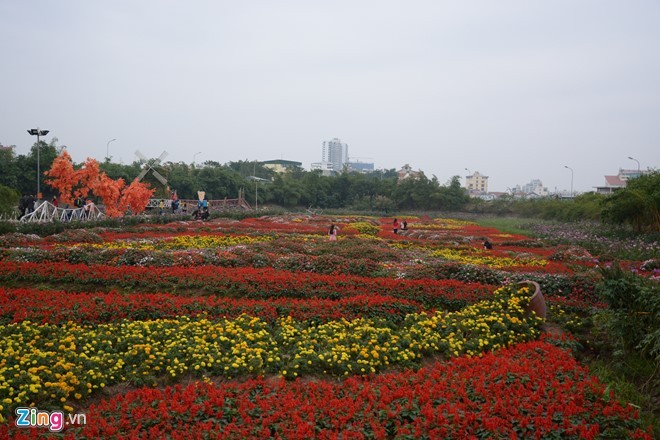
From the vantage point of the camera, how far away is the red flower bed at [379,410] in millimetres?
4867

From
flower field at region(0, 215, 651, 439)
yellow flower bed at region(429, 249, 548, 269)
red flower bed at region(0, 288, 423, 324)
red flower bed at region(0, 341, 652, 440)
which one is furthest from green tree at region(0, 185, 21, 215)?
red flower bed at region(0, 341, 652, 440)

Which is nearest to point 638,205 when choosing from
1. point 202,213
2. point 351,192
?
point 202,213

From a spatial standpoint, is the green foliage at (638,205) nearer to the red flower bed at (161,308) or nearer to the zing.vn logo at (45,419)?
the red flower bed at (161,308)

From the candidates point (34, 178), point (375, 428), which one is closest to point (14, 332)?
point (375, 428)

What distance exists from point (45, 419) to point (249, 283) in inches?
243

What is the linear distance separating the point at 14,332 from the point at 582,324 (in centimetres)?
898

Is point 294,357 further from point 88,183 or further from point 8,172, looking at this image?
point 8,172

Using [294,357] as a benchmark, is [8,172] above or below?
above

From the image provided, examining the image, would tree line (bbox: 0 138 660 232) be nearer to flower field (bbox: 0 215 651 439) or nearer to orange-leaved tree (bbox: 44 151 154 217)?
orange-leaved tree (bbox: 44 151 154 217)

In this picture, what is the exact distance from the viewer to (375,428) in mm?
4887

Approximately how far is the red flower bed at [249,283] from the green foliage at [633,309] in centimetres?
280

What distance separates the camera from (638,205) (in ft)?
78.8

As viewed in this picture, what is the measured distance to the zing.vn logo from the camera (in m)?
4.99

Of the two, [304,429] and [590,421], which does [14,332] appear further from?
[590,421]
